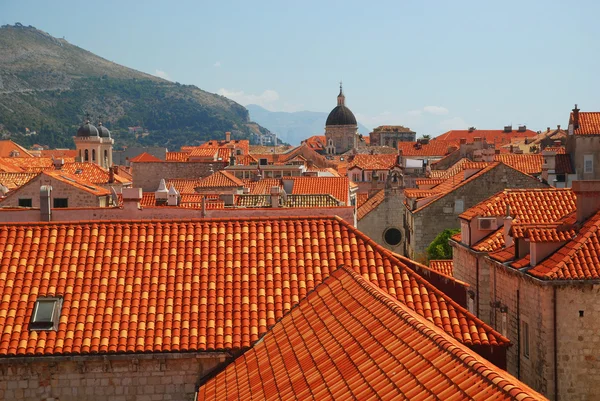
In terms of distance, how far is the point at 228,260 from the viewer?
16.8 meters

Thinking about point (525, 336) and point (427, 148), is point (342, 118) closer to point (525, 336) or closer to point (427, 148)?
point (427, 148)

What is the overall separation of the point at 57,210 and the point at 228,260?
13866 mm

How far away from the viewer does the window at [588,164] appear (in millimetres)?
48281

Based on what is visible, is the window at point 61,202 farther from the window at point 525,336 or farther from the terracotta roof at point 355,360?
the terracotta roof at point 355,360

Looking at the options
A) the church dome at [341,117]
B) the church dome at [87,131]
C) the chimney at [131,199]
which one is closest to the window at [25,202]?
the chimney at [131,199]

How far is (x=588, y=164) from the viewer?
4869 cm

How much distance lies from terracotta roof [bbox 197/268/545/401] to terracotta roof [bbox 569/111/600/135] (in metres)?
36.4

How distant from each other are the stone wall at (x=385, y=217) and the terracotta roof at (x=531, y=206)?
1067 inches

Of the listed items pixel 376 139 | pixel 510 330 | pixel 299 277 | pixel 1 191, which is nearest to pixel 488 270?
pixel 510 330

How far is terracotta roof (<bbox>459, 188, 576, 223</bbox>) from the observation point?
2508cm

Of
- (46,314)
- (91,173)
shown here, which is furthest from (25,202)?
(91,173)

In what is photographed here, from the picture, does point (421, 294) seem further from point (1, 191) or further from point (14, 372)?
point (1, 191)

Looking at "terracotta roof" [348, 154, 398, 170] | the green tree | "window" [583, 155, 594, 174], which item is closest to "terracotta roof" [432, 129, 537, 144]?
"terracotta roof" [348, 154, 398, 170]

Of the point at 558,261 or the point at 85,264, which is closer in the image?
the point at 85,264
